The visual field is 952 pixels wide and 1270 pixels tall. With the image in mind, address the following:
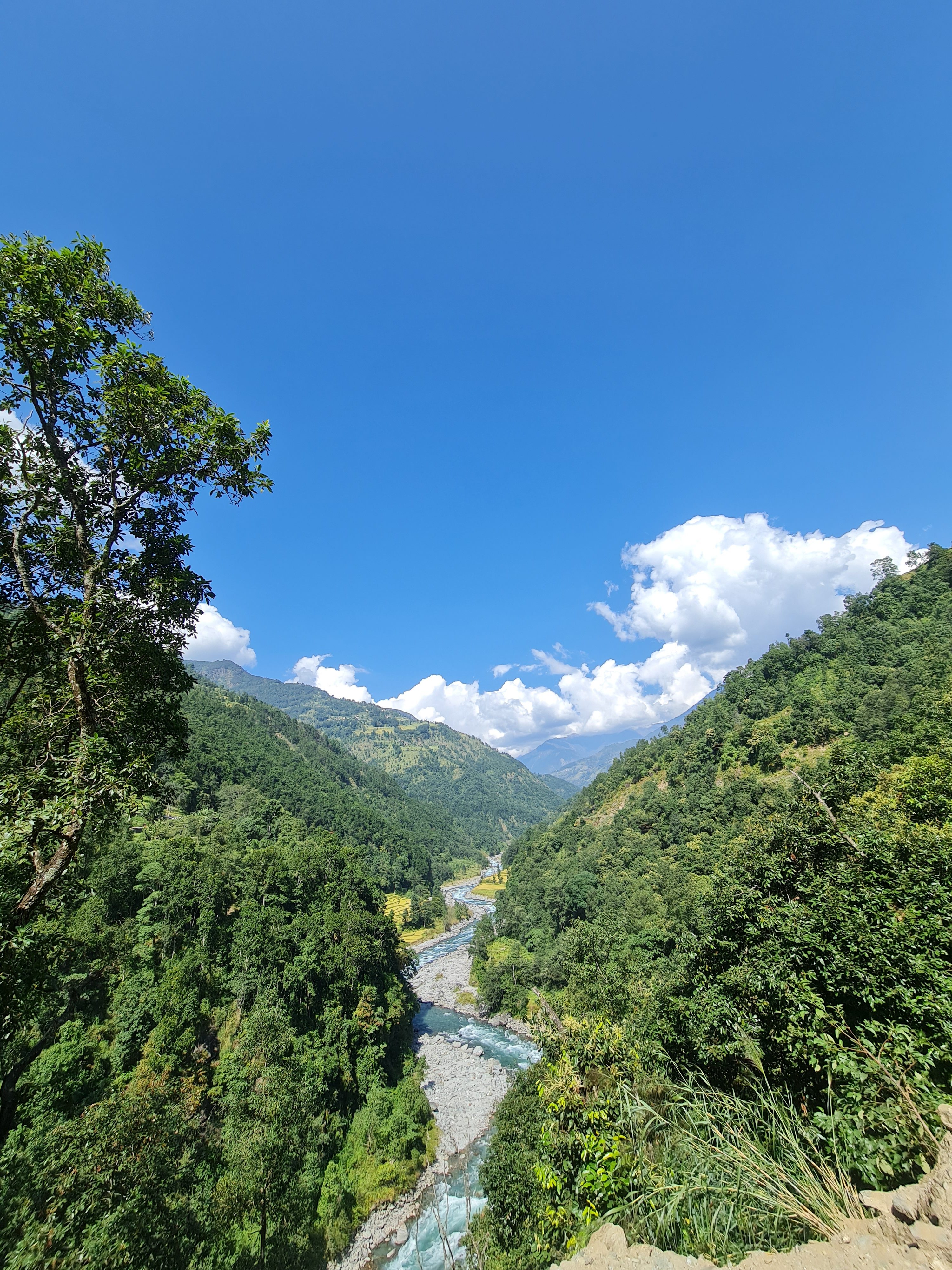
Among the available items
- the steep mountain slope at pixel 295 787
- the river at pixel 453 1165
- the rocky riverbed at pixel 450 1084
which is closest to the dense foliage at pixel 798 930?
the river at pixel 453 1165

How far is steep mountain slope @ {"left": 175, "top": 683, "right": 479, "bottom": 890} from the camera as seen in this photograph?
326 ft

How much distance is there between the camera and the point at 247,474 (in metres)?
8.40

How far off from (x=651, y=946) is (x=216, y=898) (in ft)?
121

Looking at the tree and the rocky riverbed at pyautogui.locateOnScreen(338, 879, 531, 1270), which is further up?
the tree

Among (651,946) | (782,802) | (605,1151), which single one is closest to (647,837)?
(782,802)

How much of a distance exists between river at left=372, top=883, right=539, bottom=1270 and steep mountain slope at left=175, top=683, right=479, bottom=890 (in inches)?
1492

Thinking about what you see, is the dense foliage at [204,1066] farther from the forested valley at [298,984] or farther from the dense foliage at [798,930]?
the dense foliage at [798,930]

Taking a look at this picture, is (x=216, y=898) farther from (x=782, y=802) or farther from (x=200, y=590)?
(x=782, y=802)

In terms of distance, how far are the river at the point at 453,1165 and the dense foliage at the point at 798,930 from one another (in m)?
4.20

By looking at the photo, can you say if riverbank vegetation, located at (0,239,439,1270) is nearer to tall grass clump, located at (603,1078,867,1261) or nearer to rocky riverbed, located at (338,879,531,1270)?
rocky riverbed, located at (338,879,531,1270)

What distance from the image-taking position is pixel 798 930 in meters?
13.6

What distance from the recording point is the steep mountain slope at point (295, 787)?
9931 cm

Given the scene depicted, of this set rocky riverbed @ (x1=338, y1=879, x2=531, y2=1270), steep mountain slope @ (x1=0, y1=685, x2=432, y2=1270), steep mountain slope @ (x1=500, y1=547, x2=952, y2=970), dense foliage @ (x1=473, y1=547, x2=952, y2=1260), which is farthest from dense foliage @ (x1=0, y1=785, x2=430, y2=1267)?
steep mountain slope @ (x1=500, y1=547, x2=952, y2=970)

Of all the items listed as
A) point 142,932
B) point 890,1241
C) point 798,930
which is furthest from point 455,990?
point 890,1241
